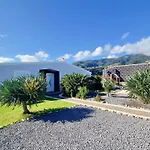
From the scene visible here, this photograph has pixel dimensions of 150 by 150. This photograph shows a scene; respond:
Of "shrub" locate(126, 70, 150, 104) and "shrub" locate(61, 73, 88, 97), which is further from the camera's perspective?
"shrub" locate(61, 73, 88, 97)

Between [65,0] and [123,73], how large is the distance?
965 inches

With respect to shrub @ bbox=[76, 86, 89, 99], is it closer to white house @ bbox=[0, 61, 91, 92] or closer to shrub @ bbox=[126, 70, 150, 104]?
white house @ bbox=[0, 61, 91, 92]

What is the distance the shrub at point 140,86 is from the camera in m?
12.8

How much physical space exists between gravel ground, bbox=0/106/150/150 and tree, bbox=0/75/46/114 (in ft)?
4.57

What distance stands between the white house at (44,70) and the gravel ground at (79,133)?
10.1 metres

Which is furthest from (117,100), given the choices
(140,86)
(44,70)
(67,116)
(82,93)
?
(44,70)

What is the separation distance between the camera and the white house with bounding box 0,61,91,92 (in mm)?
20000

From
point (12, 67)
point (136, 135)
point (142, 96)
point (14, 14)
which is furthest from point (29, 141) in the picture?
point (14, 14)

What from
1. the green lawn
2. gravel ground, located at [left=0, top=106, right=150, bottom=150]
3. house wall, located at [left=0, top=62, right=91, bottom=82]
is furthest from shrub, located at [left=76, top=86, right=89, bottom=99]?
house wall, located at [left=0, top=62, right=91, bottom=82]

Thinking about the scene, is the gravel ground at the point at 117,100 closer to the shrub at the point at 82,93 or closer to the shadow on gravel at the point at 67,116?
the shrub at the point at 82,93

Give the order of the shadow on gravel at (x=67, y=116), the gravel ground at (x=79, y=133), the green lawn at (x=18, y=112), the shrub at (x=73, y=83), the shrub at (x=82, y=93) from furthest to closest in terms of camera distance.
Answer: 1. the shrub at (x=73, y=83)
2. the shrub at (x=82, y=93)
3. the green lawn at (x=18, y=112)
4. the shadow on gravel at (x=67, y=116)
5. the gravel ground at (x=79, y=133)

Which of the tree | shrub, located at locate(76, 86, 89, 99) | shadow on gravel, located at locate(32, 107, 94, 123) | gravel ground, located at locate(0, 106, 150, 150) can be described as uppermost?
the tree

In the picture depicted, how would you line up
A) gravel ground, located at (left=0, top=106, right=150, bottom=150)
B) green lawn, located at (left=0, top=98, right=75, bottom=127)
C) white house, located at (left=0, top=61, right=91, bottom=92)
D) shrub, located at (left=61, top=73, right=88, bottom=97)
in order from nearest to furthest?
gravel ground, located at (left=0, top=106, right=150, bottom=150) < green lawn, located at (left=0, top=98, right=75, bottom=127) < shrub, located at (left=61, top=73, right=88, bottom=97) < white house, located at (left=0, top=61, right=91, bottom=92)

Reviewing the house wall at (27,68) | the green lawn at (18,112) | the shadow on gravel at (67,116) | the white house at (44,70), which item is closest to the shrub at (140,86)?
the shadow on gravel at (67,116)
